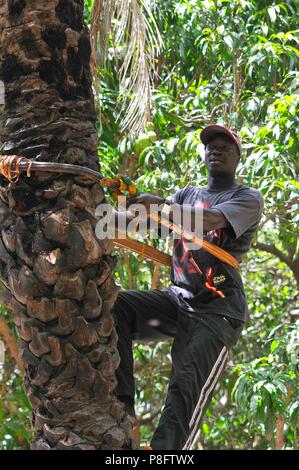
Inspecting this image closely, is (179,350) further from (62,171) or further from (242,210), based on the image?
(62,171)

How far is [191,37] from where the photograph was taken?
652cm

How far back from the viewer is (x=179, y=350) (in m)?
3.52

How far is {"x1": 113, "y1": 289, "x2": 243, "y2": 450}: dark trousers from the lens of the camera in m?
3.31

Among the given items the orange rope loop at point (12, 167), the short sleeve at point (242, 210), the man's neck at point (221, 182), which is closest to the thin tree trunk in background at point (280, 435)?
the man's neck at point (221, 182)

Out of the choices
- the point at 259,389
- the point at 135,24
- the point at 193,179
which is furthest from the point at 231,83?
the point at 135,24

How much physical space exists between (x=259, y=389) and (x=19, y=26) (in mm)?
3287

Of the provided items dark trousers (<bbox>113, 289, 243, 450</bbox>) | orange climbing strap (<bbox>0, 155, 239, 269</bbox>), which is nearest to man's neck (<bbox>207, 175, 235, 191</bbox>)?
dark trousers (<bbox>113, 289, 243, 450</bbox>)

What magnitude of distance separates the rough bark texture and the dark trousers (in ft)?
1.11

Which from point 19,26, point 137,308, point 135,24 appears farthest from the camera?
point 135,24

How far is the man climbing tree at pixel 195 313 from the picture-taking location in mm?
3361

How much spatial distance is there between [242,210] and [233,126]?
2611 mm

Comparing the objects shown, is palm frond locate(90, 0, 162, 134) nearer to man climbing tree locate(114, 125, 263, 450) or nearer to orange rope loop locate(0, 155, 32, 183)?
man climbing tree locate(114, 125, 263, 450)

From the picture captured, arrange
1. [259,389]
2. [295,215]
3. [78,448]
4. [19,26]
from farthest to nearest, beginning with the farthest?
[295,215] → [259,389] → [19,26] → [78,448]

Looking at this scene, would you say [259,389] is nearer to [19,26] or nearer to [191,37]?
[191,37]
